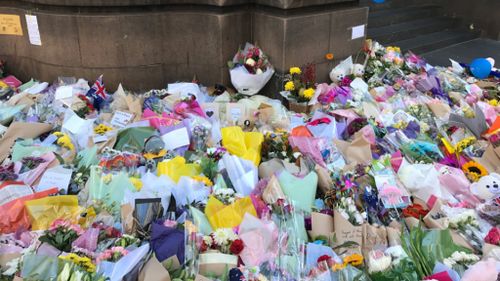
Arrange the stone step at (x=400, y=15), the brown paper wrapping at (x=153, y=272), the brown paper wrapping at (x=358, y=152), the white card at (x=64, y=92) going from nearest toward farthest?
the brown paper wrapping at (x=153, y=272), the brown paper wrapping at (x=358, y=152), the white card at (x=64, y=92), the stone step at (x=400, y=15)

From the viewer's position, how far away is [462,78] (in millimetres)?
6363

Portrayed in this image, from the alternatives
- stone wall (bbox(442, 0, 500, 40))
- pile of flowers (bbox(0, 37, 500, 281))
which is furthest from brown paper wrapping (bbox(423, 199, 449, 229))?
stone wall (bbox(442, 0, 500, 40))

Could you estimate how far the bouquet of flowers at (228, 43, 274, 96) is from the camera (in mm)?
4949

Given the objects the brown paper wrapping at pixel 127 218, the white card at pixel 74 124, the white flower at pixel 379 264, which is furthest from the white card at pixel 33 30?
the white flower at pixel 379 264

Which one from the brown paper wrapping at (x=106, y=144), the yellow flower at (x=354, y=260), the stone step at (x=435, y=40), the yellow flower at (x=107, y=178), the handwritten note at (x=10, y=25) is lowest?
the stone step at (x=435, y=40)

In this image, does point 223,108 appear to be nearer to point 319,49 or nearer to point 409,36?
point 319,49

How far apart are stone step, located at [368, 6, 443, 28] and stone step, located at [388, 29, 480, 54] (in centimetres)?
54

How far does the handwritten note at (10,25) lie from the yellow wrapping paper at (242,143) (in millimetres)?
3205

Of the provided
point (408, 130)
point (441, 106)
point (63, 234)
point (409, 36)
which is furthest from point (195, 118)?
point (409, 36)

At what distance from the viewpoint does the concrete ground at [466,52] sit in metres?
7.91

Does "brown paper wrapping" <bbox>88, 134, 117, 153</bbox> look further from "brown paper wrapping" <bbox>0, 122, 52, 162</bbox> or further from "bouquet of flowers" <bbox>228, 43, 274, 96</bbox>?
"bouquet of flowers" <bbox>228, 43, 274, 96</bbox>

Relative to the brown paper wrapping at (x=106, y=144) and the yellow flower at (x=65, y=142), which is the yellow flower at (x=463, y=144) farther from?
the yellow flower at (x=65, y=142)

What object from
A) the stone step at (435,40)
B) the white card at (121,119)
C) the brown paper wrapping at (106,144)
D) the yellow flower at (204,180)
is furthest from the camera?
the stone step at (435,40)

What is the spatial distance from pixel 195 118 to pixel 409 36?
6.03m
